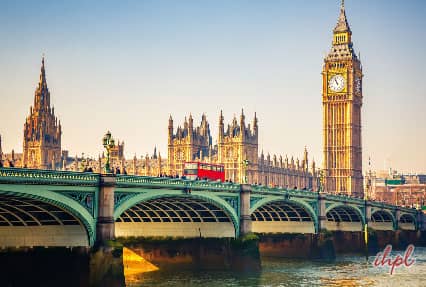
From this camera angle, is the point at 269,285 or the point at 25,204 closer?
the point at 25,204

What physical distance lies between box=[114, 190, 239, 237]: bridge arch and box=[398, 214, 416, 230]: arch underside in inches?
1772

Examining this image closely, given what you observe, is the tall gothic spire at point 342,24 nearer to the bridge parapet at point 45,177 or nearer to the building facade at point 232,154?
the building facade at point 232,154

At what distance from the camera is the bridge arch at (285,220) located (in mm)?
65375

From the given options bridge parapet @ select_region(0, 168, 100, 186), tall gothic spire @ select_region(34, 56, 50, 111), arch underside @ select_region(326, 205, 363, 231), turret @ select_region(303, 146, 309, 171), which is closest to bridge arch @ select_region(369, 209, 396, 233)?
arch underside @ select_region(326, 205, 363, 231)

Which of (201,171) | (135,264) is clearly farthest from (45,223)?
(201,171)

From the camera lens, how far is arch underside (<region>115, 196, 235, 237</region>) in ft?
170

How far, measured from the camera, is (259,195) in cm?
5603

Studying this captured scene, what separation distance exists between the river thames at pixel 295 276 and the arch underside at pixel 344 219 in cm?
1582

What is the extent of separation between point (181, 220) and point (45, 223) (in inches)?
621

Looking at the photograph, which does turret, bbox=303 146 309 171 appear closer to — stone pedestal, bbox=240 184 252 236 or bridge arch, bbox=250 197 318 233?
bridge arch, bbox=250 197 318 233

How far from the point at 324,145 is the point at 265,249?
204 feet

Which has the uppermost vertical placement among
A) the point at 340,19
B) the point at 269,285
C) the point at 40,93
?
the point at 340,19

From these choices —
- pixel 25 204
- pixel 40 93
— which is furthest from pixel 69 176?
pixel 40 93

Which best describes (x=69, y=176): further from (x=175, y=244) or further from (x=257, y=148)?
(x=257, y=148)
